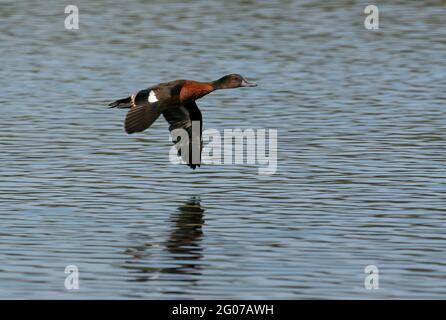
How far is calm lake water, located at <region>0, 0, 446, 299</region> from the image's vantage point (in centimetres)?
1191

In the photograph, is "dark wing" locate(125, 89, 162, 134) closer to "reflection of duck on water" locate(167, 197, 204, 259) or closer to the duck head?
"reflection of duck on water" locate(167, 197, 204, 259)

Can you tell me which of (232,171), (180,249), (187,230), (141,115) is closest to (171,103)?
(141,115)

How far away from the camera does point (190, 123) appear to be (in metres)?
15.9

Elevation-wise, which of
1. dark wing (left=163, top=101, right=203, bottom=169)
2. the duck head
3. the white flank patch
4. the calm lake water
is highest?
the white flank patch

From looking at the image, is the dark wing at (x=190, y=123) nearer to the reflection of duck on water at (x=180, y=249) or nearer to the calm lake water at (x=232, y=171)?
the calm lake water at (x=232, y=171)

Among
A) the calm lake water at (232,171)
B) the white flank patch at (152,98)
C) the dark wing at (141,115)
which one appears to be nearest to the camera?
the calm lake water at (232,171)

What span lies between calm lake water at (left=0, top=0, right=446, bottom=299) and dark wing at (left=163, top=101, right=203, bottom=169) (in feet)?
Result: 1.34

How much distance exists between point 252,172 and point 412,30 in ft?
48.2

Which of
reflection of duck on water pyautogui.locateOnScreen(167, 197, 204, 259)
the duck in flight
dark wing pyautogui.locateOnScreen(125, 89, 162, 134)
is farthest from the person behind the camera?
the duck in flight

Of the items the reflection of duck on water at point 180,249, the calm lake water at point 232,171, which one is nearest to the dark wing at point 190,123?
the calm lake water at point 232,171

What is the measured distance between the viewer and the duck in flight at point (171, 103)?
1453cm

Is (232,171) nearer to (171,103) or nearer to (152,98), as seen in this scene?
(171,103)

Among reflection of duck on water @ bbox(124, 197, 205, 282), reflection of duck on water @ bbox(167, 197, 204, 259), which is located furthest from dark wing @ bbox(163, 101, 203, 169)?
reflection of duck on water @ bbox(124, 197, 205, 282)

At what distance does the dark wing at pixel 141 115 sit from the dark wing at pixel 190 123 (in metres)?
0.92
